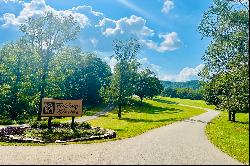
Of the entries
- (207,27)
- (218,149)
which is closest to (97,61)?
(207,27)

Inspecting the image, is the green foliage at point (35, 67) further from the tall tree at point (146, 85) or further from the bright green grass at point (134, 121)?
the tall tree at point (146, 85)

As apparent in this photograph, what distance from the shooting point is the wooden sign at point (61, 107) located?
36156 millimetres

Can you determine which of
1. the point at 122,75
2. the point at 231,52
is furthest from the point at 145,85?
the point at 231,52

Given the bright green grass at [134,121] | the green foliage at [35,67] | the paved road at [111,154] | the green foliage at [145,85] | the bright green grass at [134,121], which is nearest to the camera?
the paved road at [111,154]

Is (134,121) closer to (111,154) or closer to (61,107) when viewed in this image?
(61,107)

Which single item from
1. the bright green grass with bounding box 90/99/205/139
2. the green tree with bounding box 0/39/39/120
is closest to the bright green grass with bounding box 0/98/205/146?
the bright green grass with bounding box 90/99/205/139

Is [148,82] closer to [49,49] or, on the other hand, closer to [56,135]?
[49,49]

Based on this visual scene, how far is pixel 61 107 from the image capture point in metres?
36.6

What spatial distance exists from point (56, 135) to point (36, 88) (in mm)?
25159

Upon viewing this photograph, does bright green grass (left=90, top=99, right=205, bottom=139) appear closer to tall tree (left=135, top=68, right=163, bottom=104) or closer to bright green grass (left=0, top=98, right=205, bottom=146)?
bright green grass (left=0, top=98, right=205, bottom=146)

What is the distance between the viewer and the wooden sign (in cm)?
3616

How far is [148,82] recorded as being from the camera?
365 feet

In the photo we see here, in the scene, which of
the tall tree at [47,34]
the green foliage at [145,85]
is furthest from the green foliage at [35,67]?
the green foliage at [145,85]

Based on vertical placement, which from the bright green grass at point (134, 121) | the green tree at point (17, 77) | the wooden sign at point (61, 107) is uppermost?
the green tree at point (17, 77)
